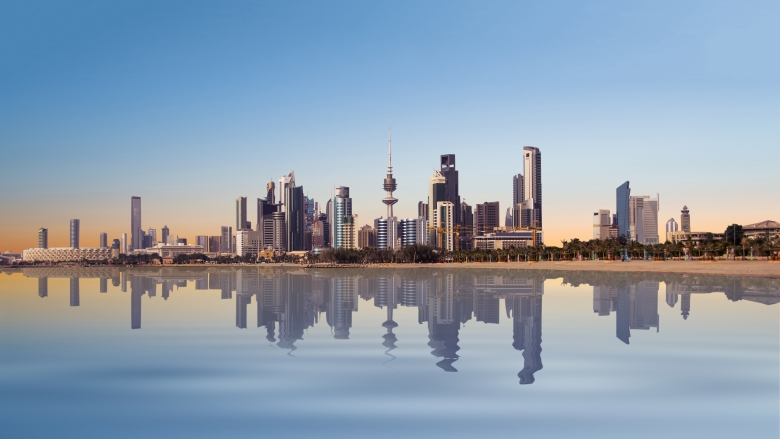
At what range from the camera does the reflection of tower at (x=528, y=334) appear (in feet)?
50.1

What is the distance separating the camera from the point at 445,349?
18.5 meters

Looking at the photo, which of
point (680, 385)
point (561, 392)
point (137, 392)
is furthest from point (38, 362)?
point (680, 385)

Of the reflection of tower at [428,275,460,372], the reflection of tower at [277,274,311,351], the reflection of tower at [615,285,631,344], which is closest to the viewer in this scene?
the reflection of tower at [428,275,460,372]

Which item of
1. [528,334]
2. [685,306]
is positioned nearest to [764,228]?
[685,306]

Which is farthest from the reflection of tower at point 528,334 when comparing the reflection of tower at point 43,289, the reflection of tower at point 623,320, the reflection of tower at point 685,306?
the reflection of tower at point 43,289

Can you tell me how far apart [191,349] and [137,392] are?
18.9 ft

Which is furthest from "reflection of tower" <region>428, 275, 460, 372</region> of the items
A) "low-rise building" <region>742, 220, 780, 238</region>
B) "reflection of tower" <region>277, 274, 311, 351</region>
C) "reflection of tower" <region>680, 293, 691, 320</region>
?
"low-rise building" <region>742, 220, 780, 238</region>

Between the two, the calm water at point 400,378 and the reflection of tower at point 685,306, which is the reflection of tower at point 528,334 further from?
the reflection of tower at point 685,306

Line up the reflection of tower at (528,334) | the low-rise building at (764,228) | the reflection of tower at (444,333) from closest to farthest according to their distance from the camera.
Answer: the reflection of tower at (528,334) < the reflection of tower at (444,333) < the low-rise building at (764,228)

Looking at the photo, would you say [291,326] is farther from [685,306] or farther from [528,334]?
[685,306]

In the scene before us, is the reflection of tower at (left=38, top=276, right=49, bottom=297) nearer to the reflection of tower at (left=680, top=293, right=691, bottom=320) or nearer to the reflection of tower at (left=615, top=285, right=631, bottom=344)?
the reflection of tower at (left=615, top=285, right=631, bottom=344)

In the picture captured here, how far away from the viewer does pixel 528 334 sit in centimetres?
2161

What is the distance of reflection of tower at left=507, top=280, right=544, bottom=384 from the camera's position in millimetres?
15266

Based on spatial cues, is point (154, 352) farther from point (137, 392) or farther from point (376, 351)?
point (376, 351)
